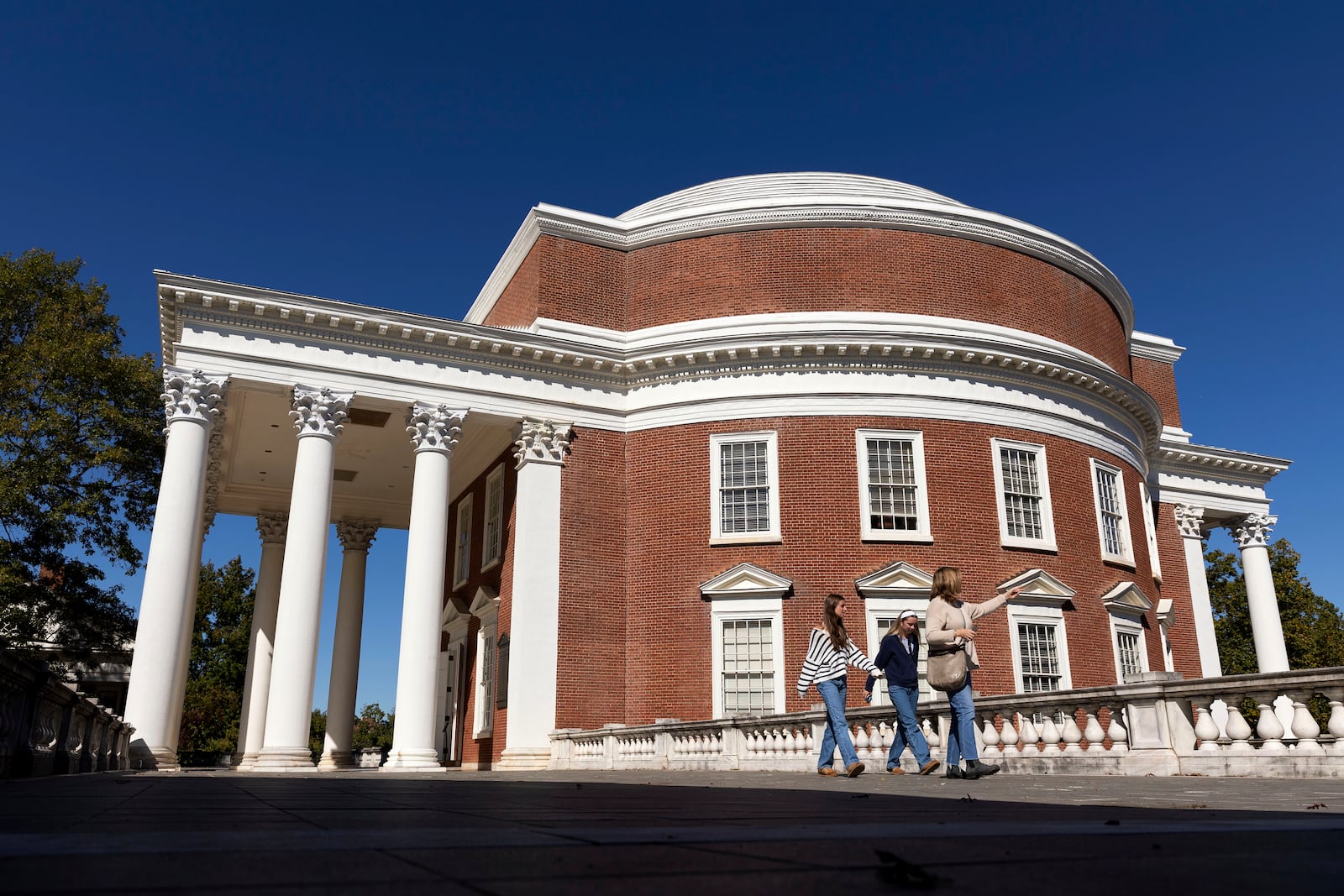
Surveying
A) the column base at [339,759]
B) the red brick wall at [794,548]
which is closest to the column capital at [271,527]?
the column base at [339,759]

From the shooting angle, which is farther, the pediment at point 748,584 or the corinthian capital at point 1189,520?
the corinthian capital at point 1189,520

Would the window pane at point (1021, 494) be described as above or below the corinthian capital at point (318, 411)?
below

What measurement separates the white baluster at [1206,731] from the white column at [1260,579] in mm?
28382

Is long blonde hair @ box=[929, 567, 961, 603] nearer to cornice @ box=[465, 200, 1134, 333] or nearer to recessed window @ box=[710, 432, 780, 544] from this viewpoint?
recessed window @ box=[710, 432, 780, 544]

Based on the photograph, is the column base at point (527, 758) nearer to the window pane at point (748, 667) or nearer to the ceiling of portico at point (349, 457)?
the window pane at point (748, 667)

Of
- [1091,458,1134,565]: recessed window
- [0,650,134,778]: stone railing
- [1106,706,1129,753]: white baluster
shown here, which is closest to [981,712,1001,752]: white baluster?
[1106,706,1129,753]: white baluster

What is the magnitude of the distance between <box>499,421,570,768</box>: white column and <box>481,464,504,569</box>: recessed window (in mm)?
1160

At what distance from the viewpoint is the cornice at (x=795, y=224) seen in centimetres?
2856

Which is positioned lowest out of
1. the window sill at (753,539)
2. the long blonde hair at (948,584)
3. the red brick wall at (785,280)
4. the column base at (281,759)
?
the column base at (281,759)

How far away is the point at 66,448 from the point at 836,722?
28.5m

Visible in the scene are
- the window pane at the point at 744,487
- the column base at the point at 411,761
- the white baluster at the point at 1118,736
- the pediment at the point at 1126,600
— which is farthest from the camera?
the pediment at the point at 1126,600

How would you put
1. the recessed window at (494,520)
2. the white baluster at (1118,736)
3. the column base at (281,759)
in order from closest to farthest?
the white baluster at (1118,736), the column base at (281,759), the recessed window at (494,520)

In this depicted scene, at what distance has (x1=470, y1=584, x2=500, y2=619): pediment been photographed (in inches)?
1085

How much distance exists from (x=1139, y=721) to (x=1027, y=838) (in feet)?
30.4
